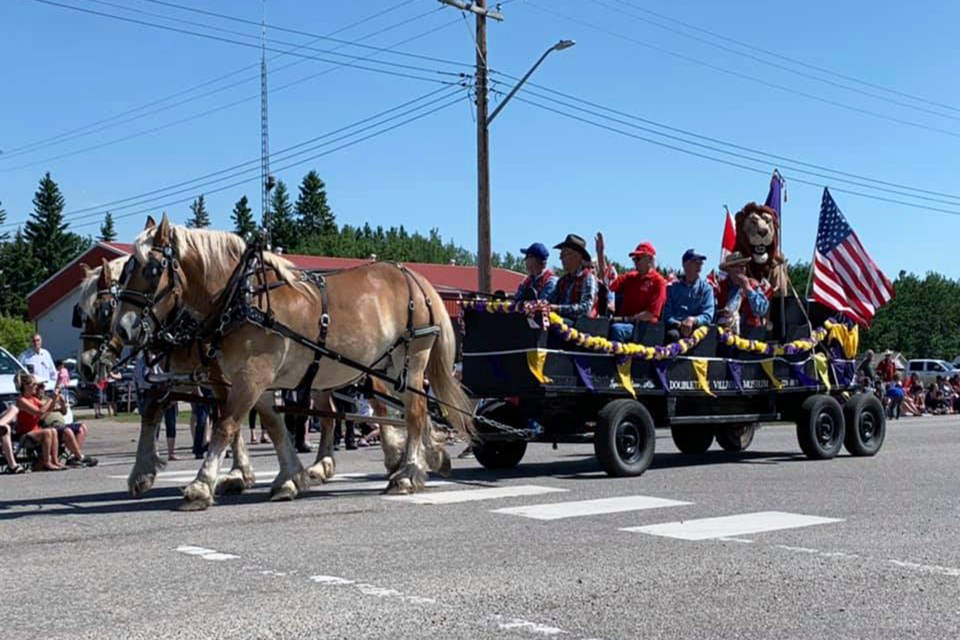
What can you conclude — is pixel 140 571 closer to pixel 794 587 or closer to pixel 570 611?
pixel 570 611

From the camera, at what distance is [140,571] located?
6488 mm

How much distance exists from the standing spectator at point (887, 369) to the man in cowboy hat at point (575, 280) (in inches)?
871

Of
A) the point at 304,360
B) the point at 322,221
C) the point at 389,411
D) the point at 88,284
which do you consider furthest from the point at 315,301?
the point at 322,221

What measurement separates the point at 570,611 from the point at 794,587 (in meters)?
1.39

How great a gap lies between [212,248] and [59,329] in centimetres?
6122

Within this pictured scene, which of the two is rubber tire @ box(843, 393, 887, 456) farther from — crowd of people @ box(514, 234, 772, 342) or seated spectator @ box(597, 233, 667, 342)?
seated spectator @ box(597, 233, 667, 342)

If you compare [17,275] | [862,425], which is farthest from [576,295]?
[17,275]

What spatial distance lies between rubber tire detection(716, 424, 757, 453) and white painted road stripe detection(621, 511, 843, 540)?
5.86 metres

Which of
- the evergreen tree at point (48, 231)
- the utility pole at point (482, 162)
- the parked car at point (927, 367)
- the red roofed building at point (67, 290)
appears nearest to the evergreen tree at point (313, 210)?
the evergreen tree at point (48, 231)

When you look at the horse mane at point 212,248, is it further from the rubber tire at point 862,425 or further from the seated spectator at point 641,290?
the rubber tire at point 862,425

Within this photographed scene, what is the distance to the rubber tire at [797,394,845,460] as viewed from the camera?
13344 millimetres

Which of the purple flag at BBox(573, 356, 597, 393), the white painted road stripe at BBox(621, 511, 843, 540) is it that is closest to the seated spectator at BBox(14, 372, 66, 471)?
the purple flag at BBox(573, 356, 597, 393)

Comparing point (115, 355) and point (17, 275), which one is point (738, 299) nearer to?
point (115, 355)

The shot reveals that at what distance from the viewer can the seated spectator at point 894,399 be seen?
30938mm
